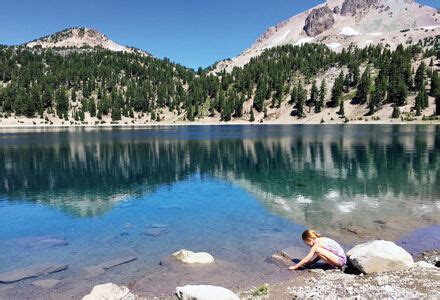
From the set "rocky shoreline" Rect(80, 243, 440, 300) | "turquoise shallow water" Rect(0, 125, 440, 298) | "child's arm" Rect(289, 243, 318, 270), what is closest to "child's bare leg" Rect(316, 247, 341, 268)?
"child's arm" Rect(289, 243, 318, 270)

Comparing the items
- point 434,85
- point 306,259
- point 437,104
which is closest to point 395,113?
point 437,104

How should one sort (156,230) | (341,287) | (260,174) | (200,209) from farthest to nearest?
(260,174)
(200,209)
(156,230)
(341,287)

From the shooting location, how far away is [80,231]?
2698cm

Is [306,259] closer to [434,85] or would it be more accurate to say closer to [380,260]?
[380,260]

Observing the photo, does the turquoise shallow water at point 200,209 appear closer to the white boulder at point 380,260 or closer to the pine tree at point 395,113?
the white boulder at point 380,260

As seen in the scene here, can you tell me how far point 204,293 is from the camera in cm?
1374

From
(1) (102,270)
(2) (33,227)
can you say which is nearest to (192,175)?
(2) (33,227)

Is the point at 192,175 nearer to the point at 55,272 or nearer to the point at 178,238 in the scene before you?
the point at 178,238

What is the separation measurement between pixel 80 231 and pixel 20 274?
750 centimetres

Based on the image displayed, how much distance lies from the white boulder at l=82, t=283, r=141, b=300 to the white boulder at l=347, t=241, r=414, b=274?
1022 centimetres

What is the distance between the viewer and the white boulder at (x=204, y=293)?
13539 millimetres

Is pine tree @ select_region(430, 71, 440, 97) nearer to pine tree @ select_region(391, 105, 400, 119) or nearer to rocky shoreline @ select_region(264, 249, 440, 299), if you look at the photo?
pine tree @ select_region(391, 105, 400, 119)

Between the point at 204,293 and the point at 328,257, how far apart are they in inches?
297

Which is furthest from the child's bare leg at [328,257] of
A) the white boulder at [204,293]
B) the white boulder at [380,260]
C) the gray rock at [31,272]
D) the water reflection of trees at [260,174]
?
the gray rock at [31,272]
